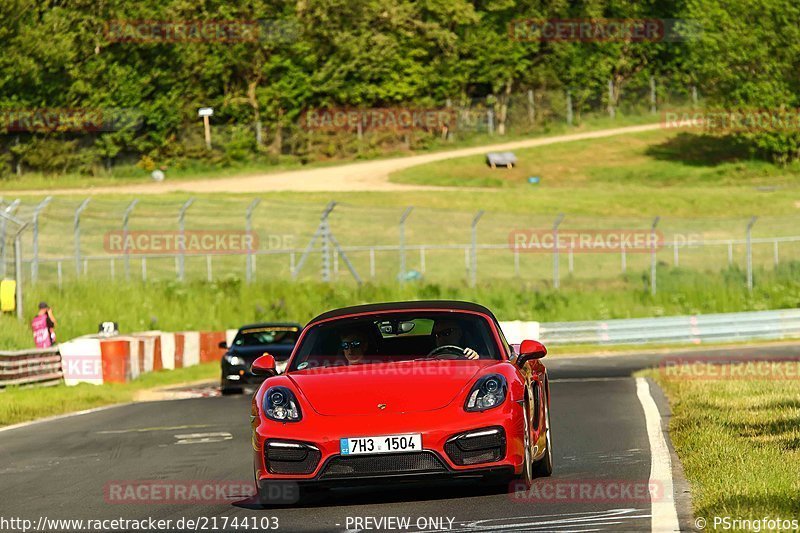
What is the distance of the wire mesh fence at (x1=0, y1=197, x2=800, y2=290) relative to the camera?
44.8 metres

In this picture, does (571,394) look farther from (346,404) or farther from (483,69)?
(483,69)

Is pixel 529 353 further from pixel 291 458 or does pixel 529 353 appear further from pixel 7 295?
pixel 7 295

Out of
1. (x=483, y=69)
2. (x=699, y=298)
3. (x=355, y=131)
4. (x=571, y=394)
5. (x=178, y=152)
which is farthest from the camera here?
(x=483, y=69)

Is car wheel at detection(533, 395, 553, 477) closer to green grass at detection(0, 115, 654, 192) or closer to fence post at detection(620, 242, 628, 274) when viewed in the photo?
fence post at detection(620, 242, 628, 274)

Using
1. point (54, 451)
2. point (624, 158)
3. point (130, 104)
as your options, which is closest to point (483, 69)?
point (624, 158)

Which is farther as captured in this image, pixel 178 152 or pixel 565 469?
pixel 178 152

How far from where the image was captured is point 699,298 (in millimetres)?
42531

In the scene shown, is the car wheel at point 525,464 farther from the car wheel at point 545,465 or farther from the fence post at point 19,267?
the fence post at point 19,267

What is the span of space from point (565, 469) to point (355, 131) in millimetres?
68490

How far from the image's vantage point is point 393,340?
10891mm

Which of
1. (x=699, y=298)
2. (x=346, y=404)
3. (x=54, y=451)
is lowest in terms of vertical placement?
(x=699, y=298)

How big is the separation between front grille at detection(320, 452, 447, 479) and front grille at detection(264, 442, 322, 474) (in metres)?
0.13

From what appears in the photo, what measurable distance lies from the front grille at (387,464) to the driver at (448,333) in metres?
1.41

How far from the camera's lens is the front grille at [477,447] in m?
9.38
